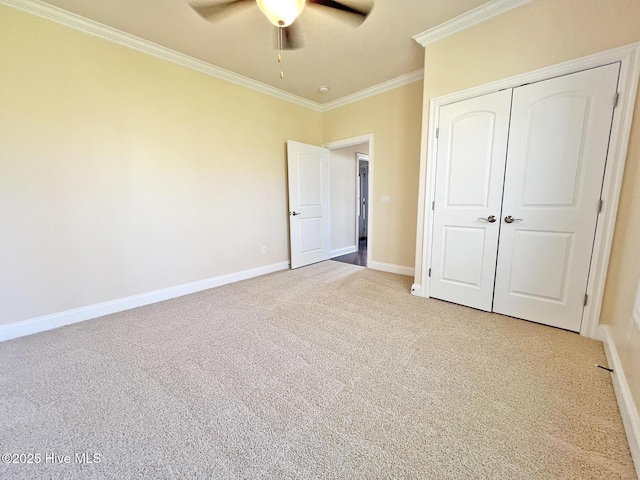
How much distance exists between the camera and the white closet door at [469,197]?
2232 millimetres

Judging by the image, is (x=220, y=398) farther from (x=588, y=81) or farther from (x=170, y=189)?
(x=588, y=81)

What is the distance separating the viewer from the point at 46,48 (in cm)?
206

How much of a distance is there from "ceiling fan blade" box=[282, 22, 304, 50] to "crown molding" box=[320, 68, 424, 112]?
197cm

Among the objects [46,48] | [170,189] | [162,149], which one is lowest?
[170,189]

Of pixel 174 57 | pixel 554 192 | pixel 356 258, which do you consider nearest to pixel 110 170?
pixel 174 57

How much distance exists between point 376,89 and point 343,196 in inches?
75.3

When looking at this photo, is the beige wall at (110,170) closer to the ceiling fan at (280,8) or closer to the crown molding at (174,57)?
the crown molding at (174,57)

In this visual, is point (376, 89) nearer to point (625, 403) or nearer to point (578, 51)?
point (578, 51)

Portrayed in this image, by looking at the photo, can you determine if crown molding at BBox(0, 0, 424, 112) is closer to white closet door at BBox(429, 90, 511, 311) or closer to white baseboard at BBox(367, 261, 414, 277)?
white closet door at BBox(429, 90, 511, 311)

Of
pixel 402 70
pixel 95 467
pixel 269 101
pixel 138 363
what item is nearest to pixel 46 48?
pixel 269 101

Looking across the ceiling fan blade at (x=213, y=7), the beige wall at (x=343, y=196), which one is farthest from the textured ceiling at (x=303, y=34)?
the beige wall at (x=343, y=196)

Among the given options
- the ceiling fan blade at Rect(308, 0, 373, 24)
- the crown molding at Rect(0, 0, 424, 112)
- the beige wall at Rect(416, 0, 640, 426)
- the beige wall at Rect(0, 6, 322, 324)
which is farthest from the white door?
the ceiling fan blade at Rect(308, 0, 373, 24)

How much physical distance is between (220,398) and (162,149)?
2588 mm

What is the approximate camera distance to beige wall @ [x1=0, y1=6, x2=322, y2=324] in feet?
6.62
